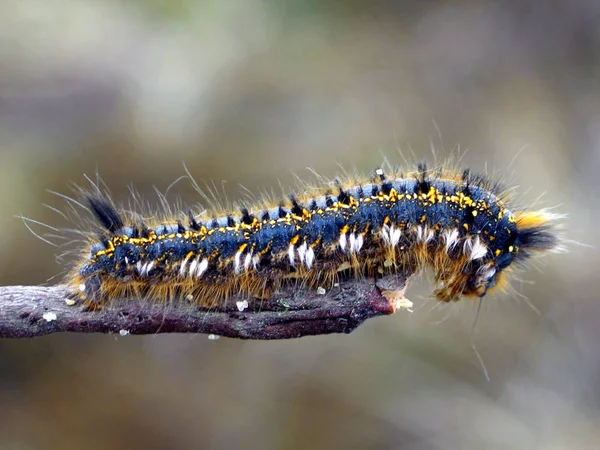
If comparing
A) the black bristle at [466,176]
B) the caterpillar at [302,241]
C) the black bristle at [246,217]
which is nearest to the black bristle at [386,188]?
the caterpillar at [302,241]

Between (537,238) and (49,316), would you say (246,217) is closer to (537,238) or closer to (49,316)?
(49,316)

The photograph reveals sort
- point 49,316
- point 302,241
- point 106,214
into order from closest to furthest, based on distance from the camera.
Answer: point 49,316 → point 302,241 → point 106,214

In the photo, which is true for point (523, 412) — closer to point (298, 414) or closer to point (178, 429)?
point (298, 414)

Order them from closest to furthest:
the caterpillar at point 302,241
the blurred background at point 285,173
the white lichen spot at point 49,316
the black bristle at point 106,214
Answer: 1. the white lichen spot at point 49,316
2. the caterpillar at point 302,241
3. the black bristle at point 106,214
4. the blurred background at point 285,173

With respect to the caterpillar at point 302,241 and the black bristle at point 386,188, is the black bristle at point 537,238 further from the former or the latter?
the black bristle at point 386,188

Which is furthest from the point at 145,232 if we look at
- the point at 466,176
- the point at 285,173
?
the point at 285,173
